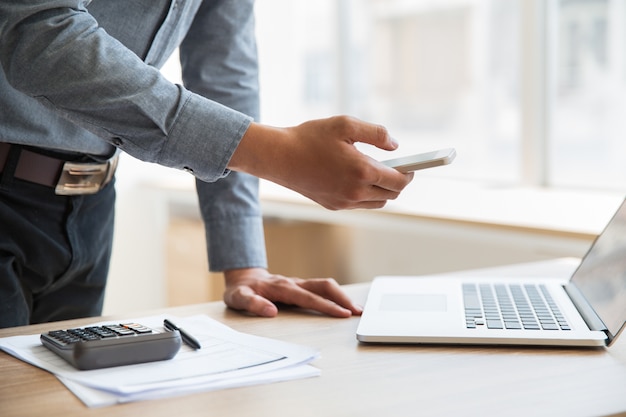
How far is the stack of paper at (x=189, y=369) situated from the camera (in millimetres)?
788

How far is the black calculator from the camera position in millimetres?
852

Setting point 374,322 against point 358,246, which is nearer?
point 374,322

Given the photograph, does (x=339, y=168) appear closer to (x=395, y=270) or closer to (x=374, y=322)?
Result: (x=374, y=322)

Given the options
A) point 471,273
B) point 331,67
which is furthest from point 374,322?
point 331,67

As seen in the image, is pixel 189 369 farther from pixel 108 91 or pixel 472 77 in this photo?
pixel 472 77

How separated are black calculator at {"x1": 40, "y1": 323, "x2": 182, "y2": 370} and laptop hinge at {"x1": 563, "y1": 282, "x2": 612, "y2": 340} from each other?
47 cm

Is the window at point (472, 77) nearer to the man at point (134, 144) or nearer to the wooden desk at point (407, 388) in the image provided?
the man at point (134, 144)

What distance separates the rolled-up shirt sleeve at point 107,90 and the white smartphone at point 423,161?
18cm

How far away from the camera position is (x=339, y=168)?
919mm

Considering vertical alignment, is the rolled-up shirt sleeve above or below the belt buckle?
above

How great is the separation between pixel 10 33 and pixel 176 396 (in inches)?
17.9

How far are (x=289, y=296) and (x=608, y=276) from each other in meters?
0.42

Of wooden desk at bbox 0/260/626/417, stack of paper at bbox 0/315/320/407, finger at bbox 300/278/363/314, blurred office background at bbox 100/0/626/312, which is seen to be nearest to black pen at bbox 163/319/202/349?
stack of paper at bbox 0/315/320/407

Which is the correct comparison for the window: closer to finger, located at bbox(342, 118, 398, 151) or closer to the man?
the man
